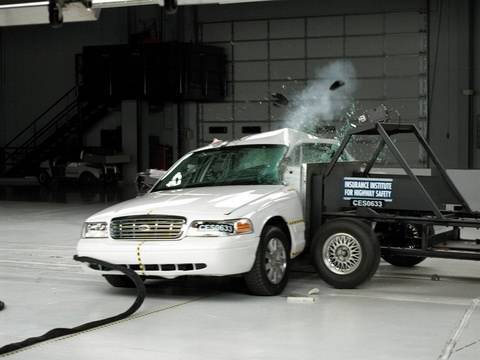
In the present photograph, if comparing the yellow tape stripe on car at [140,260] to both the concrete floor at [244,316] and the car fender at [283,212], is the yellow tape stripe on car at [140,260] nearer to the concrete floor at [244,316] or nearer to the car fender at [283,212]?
the concrete floor at [244,316]

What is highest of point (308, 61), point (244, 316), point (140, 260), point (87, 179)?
point (308, 61)

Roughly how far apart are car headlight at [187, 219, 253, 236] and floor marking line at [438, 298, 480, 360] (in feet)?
7.01

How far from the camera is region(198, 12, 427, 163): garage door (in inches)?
1072

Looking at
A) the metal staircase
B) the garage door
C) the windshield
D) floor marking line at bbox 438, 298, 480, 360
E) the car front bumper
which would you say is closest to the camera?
floor marking line at bbox 438, 298, 480, 360

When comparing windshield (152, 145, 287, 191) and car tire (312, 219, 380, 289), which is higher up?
windshield (152, 145, 287, 191)

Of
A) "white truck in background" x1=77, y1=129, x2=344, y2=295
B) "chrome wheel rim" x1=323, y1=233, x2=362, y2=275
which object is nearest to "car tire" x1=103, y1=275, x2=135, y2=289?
"white truck in background" x1=77, y1=129, x2=344, y2=295

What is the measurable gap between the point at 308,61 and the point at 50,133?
1207 centimetres

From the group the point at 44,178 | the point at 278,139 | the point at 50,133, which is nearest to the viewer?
the point at 278,139

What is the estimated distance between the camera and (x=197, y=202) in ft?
26.3

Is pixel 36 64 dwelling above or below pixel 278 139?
above

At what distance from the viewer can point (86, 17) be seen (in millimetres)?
11219

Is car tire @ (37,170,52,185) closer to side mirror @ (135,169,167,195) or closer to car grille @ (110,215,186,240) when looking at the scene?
side mirror @ (135,169,167,195)

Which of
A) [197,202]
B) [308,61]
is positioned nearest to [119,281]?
[197,202]

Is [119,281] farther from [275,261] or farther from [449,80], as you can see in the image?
[449,80]
